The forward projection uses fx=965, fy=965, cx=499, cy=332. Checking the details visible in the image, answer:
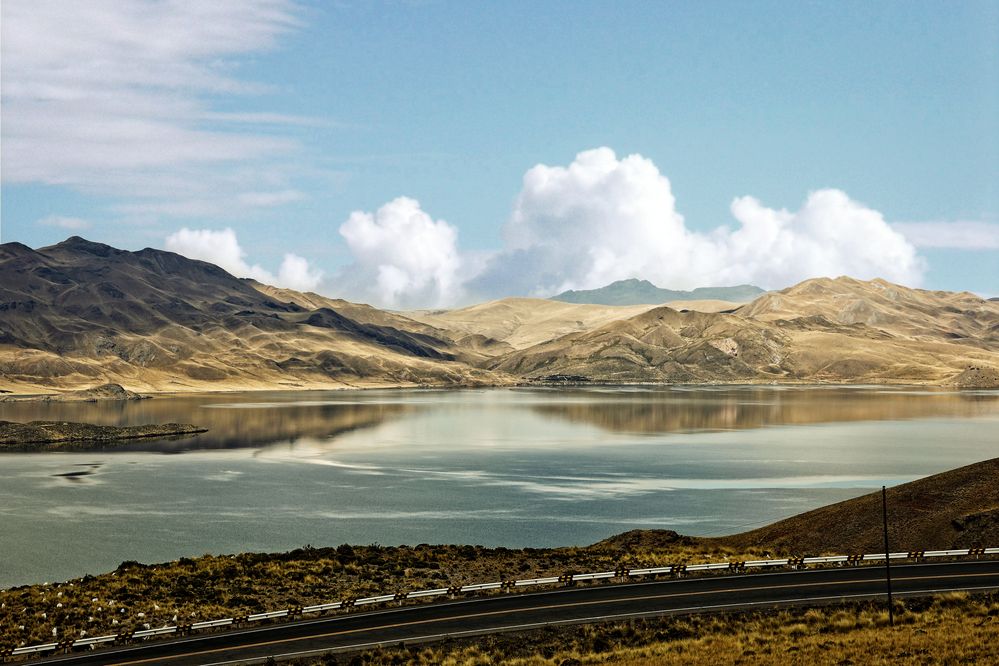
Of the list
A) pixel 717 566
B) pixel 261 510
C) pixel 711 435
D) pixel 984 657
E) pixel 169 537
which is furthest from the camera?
pixel 711 435

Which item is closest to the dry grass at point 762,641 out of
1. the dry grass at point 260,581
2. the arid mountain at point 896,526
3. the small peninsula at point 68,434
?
the dry grass at point 260,581

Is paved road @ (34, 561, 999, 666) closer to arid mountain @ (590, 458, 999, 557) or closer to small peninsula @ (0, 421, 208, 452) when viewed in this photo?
arid mountain @ (590, 458, 999, 557)

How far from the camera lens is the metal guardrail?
129 feet

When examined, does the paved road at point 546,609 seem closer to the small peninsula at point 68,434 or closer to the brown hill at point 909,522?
the brown hill at point 909,522

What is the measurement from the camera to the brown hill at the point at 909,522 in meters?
60.4

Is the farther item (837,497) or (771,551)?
(837,497)

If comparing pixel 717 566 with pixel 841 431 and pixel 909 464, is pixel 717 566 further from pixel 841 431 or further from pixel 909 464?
pixel 841 431

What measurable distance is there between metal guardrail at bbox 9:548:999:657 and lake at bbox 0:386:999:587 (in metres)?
20.8

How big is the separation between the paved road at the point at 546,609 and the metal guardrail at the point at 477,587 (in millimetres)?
849

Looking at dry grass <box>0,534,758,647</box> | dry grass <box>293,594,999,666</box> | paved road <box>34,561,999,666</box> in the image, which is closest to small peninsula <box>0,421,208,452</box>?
dry grass <box>0,534,758,647</box>

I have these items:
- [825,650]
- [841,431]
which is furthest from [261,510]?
[841,431]

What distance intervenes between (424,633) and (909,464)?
311ft

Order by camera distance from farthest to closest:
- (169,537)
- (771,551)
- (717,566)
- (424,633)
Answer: (169,537) → (771,551) → (717,566) → (424,633)

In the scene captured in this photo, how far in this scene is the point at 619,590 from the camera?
4703 centimetres
